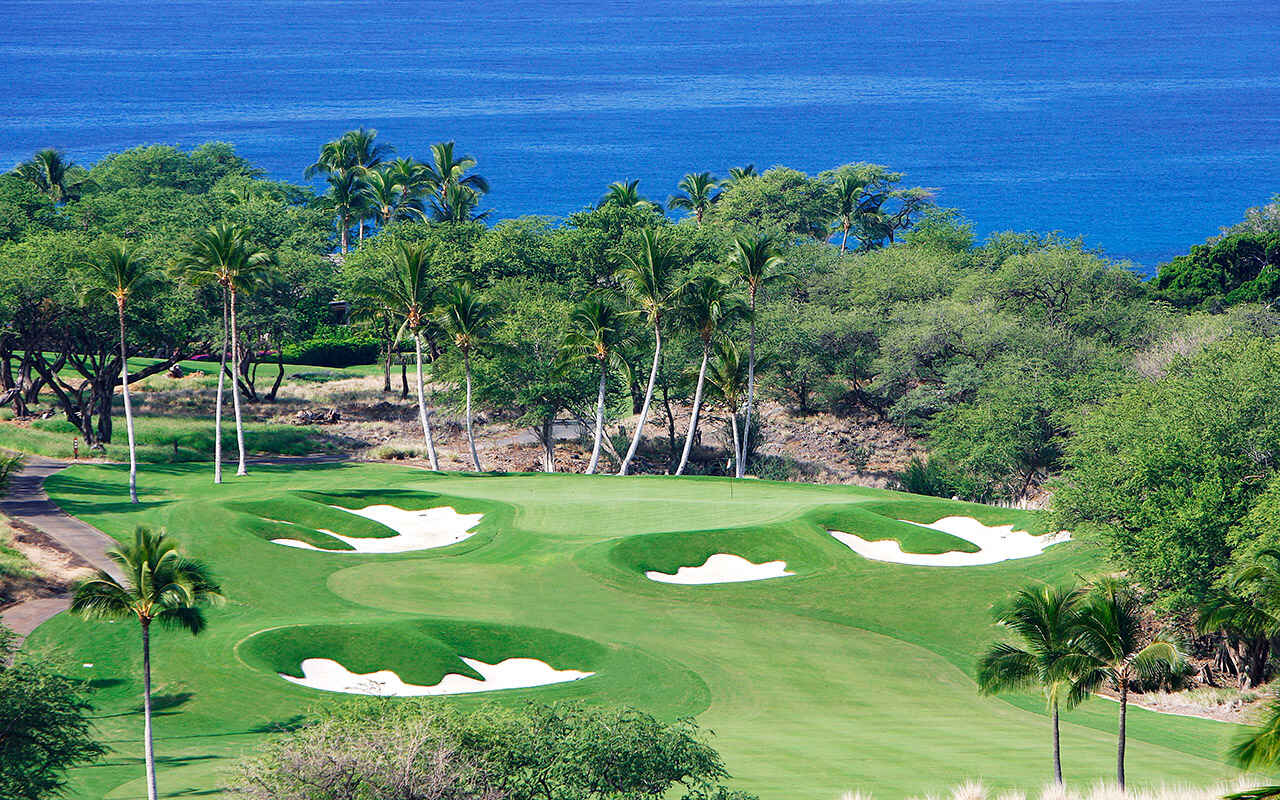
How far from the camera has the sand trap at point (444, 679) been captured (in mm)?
33500

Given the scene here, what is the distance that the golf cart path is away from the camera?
122ft

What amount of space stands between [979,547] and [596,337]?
2338 cm

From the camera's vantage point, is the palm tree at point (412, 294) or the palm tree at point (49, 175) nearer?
the palm tree at point (412, 294)

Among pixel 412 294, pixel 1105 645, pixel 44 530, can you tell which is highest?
pixel 412 294

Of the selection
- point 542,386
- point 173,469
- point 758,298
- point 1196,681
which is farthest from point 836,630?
point 758,298

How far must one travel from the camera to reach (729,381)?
235 feet

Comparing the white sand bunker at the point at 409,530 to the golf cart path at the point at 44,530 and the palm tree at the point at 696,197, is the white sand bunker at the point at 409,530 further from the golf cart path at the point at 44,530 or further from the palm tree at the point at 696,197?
the palm tree at the point at 696,197

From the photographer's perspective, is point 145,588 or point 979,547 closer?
point 145,588

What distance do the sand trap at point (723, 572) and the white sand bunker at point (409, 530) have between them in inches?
342

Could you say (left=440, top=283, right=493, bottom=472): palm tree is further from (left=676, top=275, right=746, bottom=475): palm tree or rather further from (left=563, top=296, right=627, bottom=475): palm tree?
(left=676, top=275, right=746, bottom=475): palm tree

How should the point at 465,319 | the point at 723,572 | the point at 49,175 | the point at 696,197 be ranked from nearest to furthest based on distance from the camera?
the point at 723,572 < the point at 465,319 < the point at 49,175 < the point at 696,197

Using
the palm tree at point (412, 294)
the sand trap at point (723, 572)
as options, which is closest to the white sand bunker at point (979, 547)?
the sand trap at point (723, 572)

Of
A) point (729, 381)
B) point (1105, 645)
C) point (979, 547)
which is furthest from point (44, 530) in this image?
point (729, 381)

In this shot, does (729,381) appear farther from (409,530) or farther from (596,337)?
(409,530)
